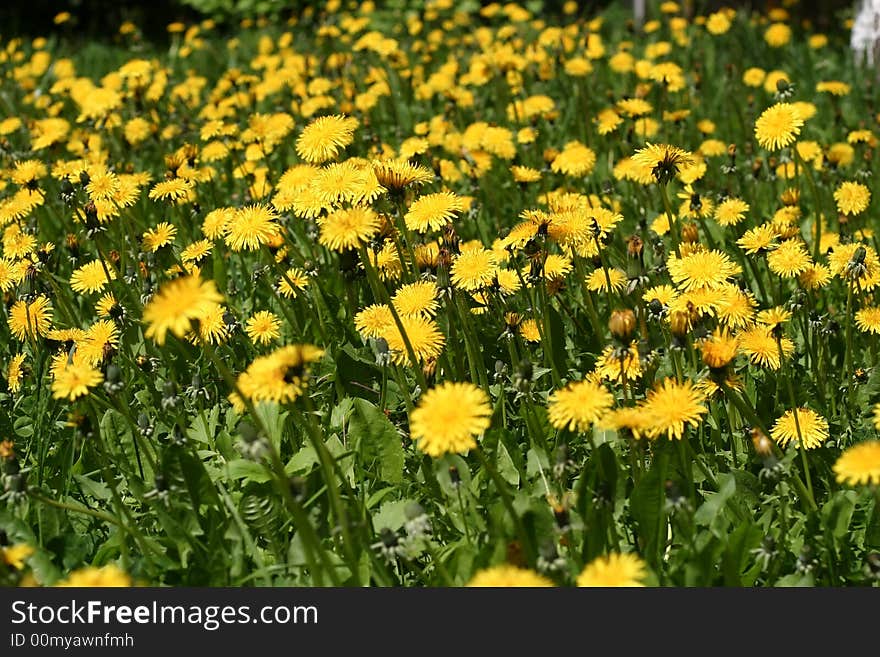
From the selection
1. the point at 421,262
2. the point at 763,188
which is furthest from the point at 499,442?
the point at 763,188

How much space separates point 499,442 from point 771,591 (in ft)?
2.34

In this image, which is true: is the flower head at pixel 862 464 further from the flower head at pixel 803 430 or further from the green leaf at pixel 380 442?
the green leaf at pixel 380 442

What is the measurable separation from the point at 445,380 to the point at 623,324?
62 cm

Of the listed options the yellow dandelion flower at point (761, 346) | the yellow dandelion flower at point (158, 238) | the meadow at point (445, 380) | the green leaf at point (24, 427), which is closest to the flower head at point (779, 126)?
the meadow at point (445, 380)

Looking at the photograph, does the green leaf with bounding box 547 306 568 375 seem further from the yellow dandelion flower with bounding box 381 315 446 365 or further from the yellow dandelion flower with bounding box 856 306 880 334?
the yellow dandelion flower with bounding box 856 306 880 334

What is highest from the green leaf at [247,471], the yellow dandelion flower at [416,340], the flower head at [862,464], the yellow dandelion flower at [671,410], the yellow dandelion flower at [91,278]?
the yellow dandelion flower at [91,278]

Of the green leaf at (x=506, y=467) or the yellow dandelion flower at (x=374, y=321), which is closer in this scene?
the green leaf at (x=506, y=467)

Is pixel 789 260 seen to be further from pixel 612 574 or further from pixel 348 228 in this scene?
pixel 612 574

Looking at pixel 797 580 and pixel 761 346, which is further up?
pixel 761 346

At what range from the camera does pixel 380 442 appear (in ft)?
7.04

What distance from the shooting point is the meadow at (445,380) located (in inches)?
67.7

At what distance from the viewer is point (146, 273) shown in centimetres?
278

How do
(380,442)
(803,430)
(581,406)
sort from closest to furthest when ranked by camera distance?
1. (581,406)
2. (803,430)
3. (380,442)

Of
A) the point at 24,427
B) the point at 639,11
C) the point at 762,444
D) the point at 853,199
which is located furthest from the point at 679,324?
the point at 639,11
